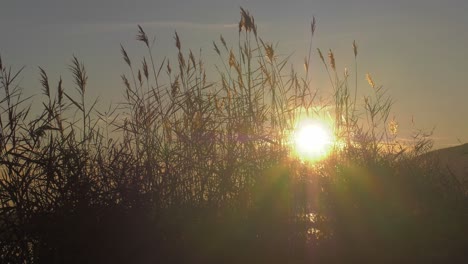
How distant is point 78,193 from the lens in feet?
13.2

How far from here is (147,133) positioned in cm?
518

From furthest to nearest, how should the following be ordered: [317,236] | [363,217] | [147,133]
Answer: [147,133], [363,217], [317,236]

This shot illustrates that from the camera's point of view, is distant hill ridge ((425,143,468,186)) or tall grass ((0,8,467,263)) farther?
distant hill ridge ((425,143,468,186))

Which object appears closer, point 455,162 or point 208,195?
point 208,195

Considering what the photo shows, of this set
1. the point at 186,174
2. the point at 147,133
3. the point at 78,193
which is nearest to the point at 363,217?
the point at 186,174

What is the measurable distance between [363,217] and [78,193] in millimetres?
2109

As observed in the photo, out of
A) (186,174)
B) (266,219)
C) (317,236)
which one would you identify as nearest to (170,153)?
(186,174)

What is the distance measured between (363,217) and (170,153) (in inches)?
59.8

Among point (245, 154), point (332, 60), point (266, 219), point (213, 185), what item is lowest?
point (266, 219)

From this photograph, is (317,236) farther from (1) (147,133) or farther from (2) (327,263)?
(1) (147,133)

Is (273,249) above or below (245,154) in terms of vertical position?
below

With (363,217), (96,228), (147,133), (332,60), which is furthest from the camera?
(332,60)

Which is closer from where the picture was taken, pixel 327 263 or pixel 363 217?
pixel 327 263

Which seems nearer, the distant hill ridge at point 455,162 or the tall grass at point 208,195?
the tall grass at point 208,195
